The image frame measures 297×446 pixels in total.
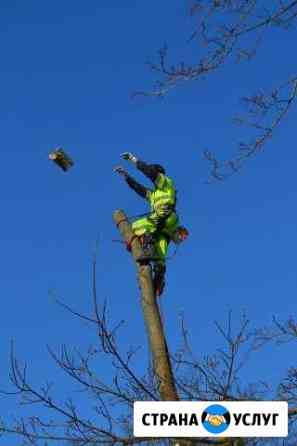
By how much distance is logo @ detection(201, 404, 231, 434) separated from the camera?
18.8ft

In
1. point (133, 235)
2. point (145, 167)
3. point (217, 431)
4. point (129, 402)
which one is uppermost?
point (145, 167)

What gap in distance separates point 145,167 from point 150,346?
4.61ft

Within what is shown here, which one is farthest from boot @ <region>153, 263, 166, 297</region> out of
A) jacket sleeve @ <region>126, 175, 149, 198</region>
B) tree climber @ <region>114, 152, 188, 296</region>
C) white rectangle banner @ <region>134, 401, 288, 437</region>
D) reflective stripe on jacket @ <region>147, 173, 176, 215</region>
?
white rectangle banner @ <region>134, 401, 288, 437</region>

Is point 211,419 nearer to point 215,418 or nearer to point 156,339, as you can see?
point 215,418

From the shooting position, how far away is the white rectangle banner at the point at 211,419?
18.3ft

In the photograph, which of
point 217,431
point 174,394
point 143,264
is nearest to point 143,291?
point 143,264

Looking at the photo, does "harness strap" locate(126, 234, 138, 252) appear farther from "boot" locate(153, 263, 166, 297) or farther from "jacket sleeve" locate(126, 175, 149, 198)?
"jacket sleeve" locate(126, 175, 149, 198)

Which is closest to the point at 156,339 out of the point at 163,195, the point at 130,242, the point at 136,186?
the point at 130,242

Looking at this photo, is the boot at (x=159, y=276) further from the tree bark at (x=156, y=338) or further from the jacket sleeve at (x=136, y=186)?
the jacket sleeve at (x=136, y=186)

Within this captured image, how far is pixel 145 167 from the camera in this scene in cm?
770

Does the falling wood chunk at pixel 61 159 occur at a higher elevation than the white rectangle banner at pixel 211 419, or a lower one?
higher

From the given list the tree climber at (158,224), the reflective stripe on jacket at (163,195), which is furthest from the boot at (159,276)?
the reflective stripe on jacket at (163,195)

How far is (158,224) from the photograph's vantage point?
7.57m

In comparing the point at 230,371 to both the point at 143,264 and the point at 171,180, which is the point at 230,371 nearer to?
the point at 143,264
